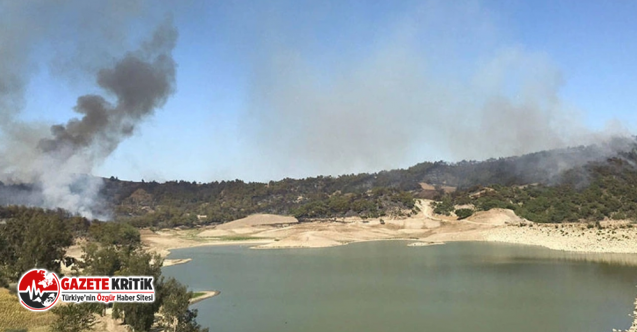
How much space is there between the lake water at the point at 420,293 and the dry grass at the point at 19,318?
9280 millimetres

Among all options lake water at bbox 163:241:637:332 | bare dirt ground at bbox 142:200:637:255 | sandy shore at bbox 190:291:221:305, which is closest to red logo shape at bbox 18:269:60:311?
lake water at bbox 163:241:637:332

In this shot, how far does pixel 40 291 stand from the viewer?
75.5 feet

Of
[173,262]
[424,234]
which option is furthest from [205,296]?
[424,234]

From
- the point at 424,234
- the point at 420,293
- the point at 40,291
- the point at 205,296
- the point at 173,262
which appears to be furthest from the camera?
the point at 424,234

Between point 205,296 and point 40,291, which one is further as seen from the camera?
point 205,296

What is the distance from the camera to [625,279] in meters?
43.4

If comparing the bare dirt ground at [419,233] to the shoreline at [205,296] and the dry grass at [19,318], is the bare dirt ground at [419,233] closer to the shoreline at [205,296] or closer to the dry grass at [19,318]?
the shoreline at [205,296]

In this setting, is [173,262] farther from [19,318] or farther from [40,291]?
[40,291]

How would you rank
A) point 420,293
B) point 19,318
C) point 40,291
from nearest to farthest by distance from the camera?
point 40,291
point 19,318
point 420,293

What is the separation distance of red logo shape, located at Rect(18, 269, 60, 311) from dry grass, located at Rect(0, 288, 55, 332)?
6.12 feet

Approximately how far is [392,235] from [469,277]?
61982 millimetres

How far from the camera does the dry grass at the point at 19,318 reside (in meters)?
24.6

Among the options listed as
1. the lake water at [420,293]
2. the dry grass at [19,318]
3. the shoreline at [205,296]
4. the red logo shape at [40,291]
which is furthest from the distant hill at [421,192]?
the red logo shape at [40,291]

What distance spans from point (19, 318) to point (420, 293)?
27.9 metres
